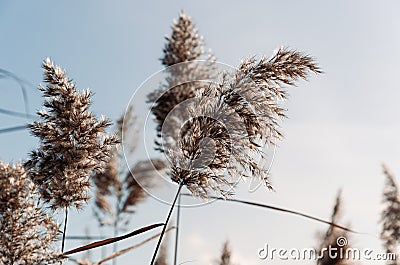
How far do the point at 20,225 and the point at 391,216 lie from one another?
3.30m

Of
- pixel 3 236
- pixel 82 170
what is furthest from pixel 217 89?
pixel 3 236

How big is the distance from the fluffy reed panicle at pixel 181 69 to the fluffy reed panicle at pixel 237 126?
6.19 ft

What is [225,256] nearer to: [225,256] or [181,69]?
[225,256]

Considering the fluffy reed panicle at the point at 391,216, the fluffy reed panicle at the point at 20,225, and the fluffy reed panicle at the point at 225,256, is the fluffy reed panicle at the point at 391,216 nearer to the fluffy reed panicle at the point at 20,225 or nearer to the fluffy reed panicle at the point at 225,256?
the fluffy reed panicle at the point at 225,256

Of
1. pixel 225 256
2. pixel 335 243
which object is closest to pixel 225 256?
pixel 225 256

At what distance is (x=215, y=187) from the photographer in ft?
8.02

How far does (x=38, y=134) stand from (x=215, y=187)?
0.71 m

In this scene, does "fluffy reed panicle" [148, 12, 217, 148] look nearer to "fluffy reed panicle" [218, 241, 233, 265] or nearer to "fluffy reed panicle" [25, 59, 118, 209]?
"fluffy reed panicle" [218, 241, 233, 265]

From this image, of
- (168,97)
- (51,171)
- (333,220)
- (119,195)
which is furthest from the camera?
(119,195)

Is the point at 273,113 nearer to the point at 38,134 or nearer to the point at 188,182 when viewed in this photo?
the point at 188,182

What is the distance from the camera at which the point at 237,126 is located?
248 cm

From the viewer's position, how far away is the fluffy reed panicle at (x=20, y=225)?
6.36 feet

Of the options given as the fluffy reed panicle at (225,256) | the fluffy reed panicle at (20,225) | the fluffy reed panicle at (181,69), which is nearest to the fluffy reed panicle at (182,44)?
the fluffy reed panicle at (181,69)

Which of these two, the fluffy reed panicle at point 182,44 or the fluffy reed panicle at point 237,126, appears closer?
the fluffy reed panicle at point 237,126
